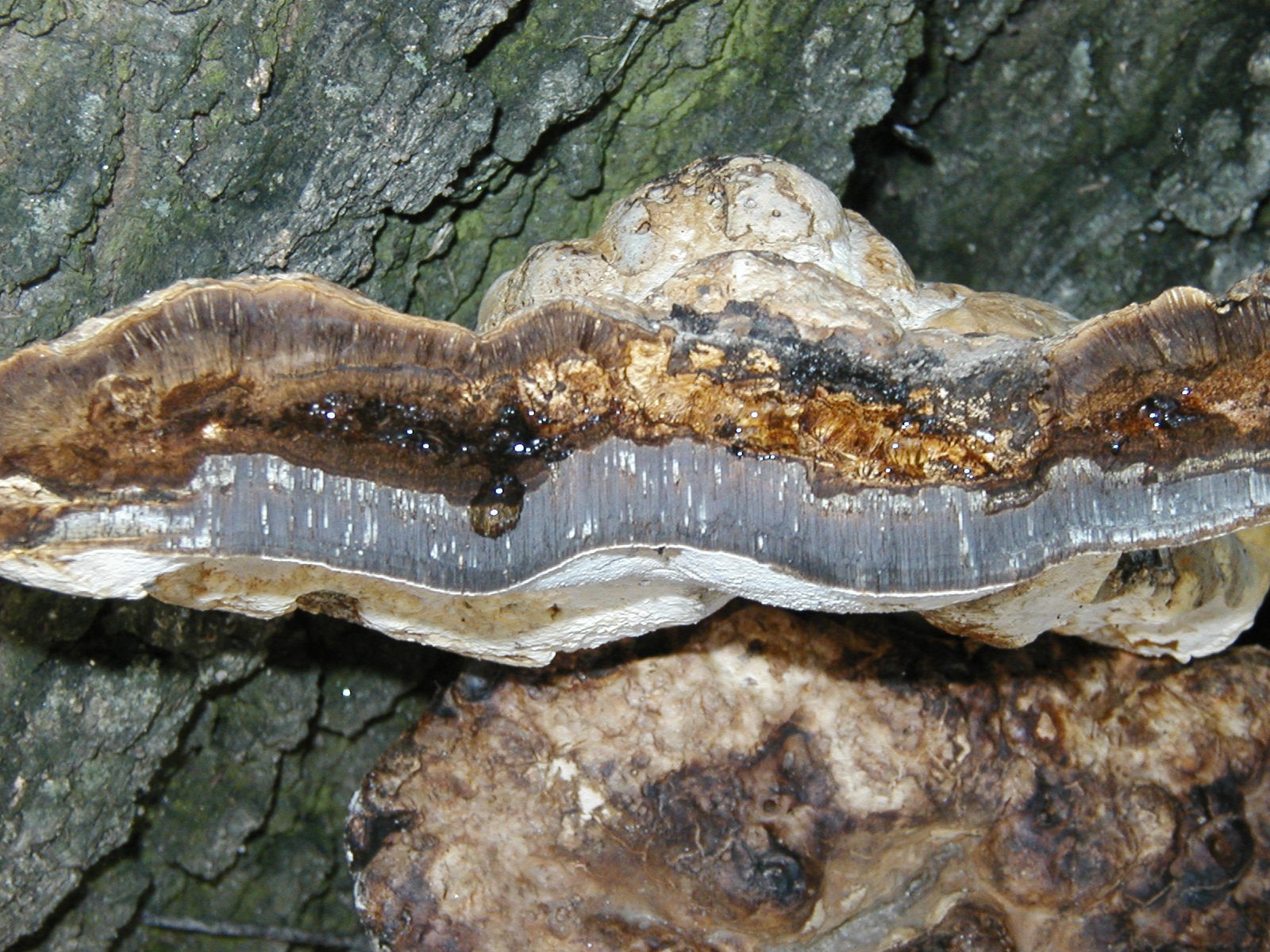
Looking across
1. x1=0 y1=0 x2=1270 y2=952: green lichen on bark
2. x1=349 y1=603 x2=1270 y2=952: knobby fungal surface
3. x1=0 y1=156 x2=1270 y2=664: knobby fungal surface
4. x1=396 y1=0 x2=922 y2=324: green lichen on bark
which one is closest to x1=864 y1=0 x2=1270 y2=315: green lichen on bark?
x1=0 y1=0 x2=1270 y2=952: green lichen on bark

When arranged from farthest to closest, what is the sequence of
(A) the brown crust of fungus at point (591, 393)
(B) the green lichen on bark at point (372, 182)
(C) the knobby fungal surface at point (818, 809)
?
(C) the knobby fungal surface at point (818, 809) < (B) the green lichen on bark at point (372, 182) < (A) the brown crust of fungus at point (591, 393)

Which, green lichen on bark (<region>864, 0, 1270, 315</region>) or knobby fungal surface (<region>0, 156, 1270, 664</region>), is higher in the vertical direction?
green lichen on bark (<region>864, 0, 1270, 315</region>)

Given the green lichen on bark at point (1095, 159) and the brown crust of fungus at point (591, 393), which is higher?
the green lichen on bark at point (1095, 159)

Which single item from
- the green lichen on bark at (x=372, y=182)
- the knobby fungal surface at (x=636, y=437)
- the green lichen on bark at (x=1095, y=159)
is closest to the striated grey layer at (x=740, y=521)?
the knobby fungal surface at (x=636, y=437)

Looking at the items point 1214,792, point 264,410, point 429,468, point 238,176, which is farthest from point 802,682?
point 238,176

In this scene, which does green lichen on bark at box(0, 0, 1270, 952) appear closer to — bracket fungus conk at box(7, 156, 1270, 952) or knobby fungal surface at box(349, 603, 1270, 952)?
bracket fungus conk at box(7, 156, 1270, 952)

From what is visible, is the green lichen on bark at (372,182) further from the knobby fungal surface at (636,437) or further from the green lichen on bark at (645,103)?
the knobby fungal surface at (636,437)
